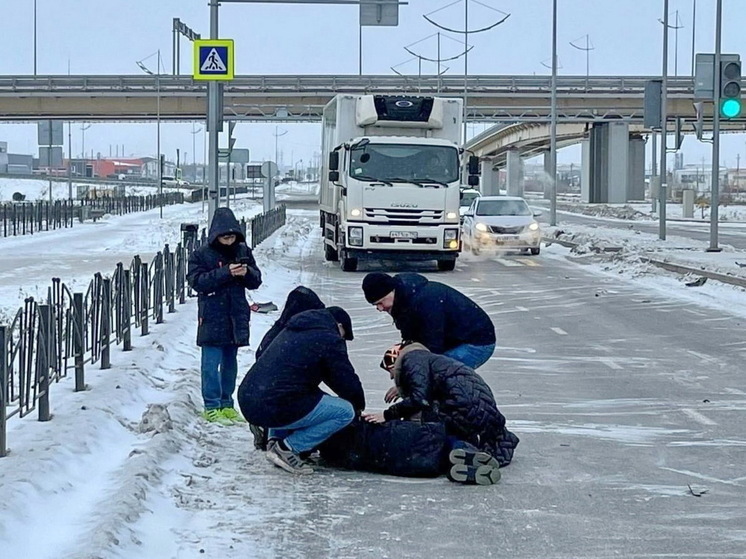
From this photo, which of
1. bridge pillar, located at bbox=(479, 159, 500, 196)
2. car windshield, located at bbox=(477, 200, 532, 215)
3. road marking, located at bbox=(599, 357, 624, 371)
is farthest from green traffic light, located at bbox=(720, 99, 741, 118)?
bridge pillar, located at bbox=(479, 159, 500, 196)

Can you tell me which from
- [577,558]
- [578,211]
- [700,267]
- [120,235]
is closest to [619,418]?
[577,558]

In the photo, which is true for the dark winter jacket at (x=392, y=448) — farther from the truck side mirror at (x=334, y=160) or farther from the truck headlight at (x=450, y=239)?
the truck side mirror at (x=334, y=160)

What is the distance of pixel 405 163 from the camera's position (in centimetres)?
2628

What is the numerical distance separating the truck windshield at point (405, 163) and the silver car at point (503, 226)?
652cm

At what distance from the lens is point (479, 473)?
7746mm

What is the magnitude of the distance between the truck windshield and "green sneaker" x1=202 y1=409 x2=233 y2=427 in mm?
16630

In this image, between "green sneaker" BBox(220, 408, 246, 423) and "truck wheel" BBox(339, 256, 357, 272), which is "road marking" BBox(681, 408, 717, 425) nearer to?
"green sneaker" BBox(220, 408, 246, 423)

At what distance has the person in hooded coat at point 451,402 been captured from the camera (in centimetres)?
805

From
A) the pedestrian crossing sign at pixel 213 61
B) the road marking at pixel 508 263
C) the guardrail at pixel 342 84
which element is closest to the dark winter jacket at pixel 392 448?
the pedestrian crossing sign at pixel 213 61

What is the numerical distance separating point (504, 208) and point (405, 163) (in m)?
7.92

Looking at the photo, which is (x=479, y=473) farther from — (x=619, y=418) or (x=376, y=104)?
(x=376, y=104)

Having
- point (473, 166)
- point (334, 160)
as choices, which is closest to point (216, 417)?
point (334, 160)

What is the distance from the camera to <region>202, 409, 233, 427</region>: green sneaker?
959 centimetres

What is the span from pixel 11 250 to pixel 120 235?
28.2ft
